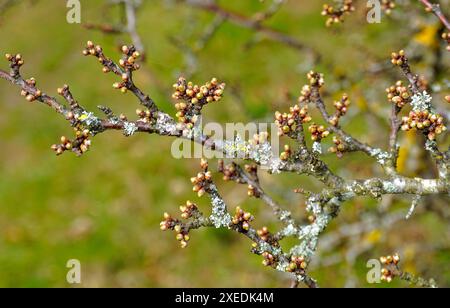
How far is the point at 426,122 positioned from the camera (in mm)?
2637

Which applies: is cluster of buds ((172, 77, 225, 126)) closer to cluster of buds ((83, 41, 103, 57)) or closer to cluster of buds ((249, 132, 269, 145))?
cluster of buds ((249, 132, 269, 145))

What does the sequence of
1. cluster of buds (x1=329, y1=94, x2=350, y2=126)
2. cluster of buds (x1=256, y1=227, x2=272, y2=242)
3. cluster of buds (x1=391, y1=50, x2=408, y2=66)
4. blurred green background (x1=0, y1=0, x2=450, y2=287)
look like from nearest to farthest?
cluster of buds (x1=391, y1=50, x2=408, y2=66), cluster of buds (x1=256, y1=227, x2=272, y2=242), cluster of buds (x1=329, y1=94, x2=350, y2=126), blurred green background (x1=0, y1=0, x2=450, y2=287)

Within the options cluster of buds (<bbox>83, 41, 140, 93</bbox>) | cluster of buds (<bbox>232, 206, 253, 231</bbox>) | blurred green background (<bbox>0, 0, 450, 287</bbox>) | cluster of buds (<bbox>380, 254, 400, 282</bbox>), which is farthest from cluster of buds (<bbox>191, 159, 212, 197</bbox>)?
blurred green background (<bbox>0, 0, 450, 287</bbox>)

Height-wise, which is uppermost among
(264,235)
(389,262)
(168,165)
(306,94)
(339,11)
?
(168,165)

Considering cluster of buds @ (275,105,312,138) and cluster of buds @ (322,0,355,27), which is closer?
cluster of buds @ (275,105,312,138)

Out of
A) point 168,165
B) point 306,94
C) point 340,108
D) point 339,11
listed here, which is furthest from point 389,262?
point 168,165

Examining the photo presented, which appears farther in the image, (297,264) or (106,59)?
(297,264)

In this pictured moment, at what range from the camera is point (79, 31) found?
400 inches

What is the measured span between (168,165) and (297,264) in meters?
5.32

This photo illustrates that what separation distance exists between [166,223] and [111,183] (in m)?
5.28

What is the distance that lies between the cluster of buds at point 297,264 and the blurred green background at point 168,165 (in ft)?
8.09

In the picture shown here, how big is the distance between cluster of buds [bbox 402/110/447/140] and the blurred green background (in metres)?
2.32

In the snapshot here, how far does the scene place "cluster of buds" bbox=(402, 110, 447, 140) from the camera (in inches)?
104

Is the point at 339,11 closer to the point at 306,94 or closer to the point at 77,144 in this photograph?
the point at 306,94
